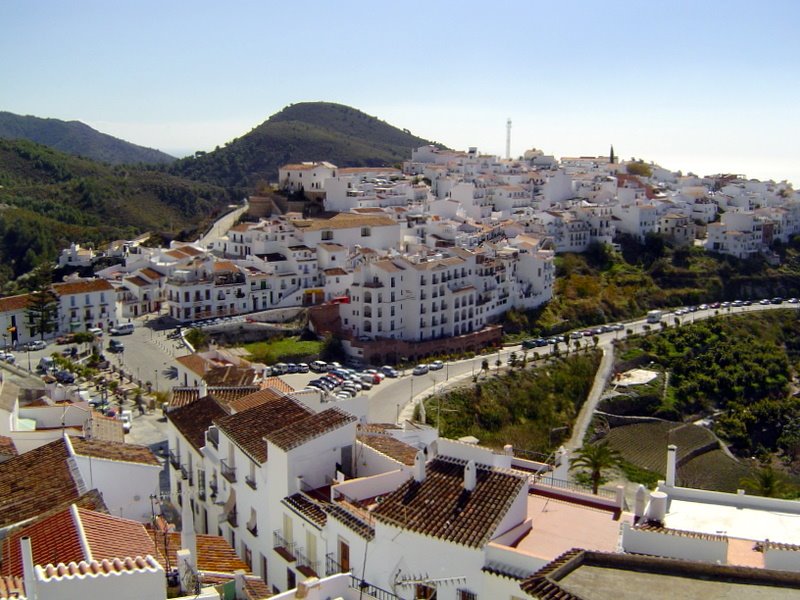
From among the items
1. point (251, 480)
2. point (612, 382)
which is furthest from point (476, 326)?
point (251, 480)

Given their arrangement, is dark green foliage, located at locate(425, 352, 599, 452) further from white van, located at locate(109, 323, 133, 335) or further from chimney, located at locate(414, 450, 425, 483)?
chimney, located at locate(414, 450, 425, 483)

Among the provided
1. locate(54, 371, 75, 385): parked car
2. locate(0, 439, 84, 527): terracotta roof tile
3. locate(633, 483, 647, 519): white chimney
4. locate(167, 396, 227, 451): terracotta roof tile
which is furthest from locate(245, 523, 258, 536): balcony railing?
locate(54, 371, 75, 385): parked car

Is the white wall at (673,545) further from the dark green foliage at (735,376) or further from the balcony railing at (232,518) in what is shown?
the dark green foliage at (735,376)

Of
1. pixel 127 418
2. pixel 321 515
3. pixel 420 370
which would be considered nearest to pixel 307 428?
pixel 321 515

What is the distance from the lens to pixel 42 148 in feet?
307

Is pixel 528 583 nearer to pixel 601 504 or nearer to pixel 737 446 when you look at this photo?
pixel 601 504

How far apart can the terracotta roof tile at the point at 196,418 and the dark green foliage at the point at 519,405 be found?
15.6m

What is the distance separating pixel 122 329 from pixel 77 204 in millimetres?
39990

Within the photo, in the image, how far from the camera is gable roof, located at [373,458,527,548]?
29.7ft

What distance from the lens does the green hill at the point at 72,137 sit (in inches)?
6398

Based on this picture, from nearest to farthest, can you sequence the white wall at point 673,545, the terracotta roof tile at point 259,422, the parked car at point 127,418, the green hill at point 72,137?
the white wall at point 673,545, the terracotta roof tile at point 259,422, the parked car at point 127,418, the green hill at point 72,137

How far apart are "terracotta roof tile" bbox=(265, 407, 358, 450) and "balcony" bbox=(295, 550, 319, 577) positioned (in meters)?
1.42

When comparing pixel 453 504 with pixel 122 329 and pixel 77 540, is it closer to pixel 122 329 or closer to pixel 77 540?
pixel 77 540

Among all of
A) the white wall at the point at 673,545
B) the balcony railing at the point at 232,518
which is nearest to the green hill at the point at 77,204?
the balcony railing at the point at 232,518
